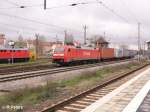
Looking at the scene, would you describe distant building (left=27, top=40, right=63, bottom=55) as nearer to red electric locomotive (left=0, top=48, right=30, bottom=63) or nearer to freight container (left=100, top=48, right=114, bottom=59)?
freight container (left=100, top=48, right=114, bottom=59)

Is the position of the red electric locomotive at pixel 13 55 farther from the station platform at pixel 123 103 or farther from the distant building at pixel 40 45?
the station platform at pixel 123 103

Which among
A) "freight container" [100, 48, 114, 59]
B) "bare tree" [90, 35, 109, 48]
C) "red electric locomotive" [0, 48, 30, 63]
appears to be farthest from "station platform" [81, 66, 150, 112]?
"bare tree" [90, 35, 109, 48]

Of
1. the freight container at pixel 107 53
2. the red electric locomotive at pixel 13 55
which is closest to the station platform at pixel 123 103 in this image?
the red electric locomotive at pixel 13 55

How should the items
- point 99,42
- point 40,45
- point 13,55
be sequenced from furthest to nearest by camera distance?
point 40,45, point 99,42, point 13,55

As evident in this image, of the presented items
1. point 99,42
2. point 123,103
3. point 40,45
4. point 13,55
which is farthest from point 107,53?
point 40,45

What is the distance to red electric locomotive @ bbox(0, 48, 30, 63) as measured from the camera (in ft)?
169

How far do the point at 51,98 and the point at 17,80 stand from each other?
9070 millimetres

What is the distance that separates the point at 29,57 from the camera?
202 feet

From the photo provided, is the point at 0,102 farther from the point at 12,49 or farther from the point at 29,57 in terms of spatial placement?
the point at 29,57

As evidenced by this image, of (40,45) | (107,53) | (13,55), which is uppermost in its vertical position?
(40,45)

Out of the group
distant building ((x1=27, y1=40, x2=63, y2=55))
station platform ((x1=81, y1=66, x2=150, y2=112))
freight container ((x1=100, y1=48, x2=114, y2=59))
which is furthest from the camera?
distant building ((x1=27, y1=40, x2=63, y2=55))

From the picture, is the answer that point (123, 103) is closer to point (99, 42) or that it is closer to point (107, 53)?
point (107, 53)

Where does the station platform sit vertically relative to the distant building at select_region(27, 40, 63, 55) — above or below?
below

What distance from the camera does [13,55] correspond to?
54.5m
